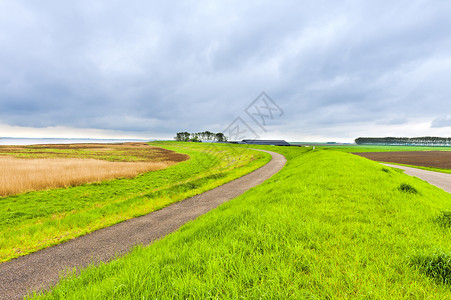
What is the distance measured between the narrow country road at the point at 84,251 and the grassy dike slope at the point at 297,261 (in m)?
2.67

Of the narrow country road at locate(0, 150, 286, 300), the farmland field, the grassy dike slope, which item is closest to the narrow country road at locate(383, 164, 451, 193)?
the farmland field

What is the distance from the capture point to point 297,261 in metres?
3.35

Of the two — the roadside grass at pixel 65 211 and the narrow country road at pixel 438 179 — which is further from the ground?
the roadside grass at pixel 65 211

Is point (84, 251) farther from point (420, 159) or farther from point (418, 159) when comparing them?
point (420, 159)

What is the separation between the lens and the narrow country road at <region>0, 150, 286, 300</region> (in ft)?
17.1

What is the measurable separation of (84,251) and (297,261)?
8.40 meters

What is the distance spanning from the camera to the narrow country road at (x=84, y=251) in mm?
5215

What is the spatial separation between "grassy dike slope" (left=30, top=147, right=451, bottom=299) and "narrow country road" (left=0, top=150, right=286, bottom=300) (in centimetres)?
267

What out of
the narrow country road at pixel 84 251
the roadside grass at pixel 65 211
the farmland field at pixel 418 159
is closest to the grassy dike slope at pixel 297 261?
the narrow country road at pixel 84 251

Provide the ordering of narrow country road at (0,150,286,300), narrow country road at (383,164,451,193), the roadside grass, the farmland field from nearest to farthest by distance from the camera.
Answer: narrow country road at (0,150,286,300), the roadside grass, narrow country road at (383,164,451,193), the farmland field

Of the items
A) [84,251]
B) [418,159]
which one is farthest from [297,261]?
[418,159]

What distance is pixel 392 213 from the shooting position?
5.75 meters

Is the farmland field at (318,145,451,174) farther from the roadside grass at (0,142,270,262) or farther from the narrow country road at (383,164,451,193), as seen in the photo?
the roadside grass at (0,142,270,262)

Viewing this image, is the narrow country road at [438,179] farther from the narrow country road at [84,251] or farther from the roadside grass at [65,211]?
the narrow country road at [84,251]
